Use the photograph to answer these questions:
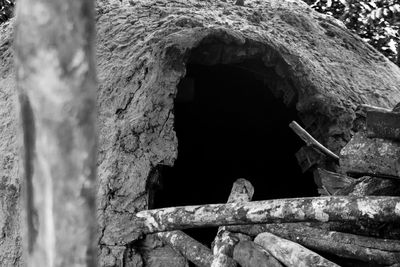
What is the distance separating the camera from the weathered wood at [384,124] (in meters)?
3.30

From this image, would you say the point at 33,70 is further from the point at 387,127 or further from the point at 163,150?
the point at 163,150

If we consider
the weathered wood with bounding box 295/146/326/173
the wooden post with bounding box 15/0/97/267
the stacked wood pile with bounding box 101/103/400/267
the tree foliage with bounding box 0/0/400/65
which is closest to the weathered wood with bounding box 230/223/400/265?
the stacked wood pile with bounding box 101/103/400/267

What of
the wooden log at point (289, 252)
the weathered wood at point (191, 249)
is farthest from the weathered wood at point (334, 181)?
the weathered wood at point (191, 249)

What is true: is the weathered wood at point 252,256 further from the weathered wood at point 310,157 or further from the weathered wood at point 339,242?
the weathered wood at point 310,157

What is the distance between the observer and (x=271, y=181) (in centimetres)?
711

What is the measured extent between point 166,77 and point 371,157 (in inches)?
67.8

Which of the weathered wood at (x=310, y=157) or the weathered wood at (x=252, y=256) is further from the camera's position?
the weathered wood at (x=310, y=157)

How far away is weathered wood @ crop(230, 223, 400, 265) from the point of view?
343cm

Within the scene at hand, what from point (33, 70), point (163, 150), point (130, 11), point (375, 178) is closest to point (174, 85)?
point (163, 150)

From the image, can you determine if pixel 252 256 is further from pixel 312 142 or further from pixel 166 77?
pixel 166 77

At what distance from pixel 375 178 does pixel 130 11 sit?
2.49m

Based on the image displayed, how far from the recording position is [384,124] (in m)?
3.34

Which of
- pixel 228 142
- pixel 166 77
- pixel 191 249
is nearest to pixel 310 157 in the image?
pixel 166 77

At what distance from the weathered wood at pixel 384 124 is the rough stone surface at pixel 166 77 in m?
1.49
